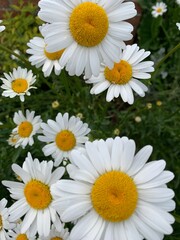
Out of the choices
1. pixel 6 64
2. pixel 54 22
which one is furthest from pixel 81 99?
pixel 54 22

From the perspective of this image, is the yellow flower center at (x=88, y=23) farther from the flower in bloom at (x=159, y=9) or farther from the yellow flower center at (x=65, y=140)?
the flower in bloom at (x=159, y=9)

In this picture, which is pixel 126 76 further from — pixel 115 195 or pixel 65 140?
pixel 115 195

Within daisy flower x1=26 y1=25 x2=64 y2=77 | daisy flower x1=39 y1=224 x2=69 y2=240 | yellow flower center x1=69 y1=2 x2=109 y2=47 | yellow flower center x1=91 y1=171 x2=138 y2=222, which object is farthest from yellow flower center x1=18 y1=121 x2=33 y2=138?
yellow flower center x1=91 y1=171 x2=138 y2=222

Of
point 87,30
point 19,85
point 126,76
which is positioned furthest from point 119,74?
point 19,85

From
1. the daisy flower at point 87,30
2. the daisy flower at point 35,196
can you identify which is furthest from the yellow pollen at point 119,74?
the daisy flower at point 35,196

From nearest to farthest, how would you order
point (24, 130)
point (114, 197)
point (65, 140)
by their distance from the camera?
point (114, 197) < point (65, 140) < point (24, 130)

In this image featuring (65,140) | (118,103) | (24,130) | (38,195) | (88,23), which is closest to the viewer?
(88,23)

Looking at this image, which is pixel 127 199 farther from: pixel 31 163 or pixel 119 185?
pixel 31 163
